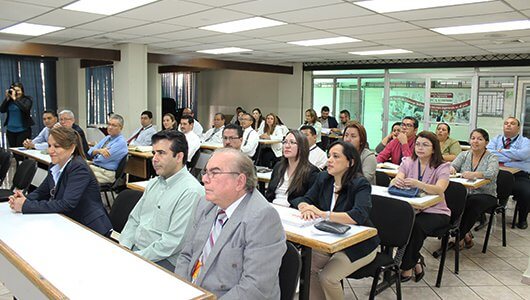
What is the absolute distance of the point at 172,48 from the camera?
28.5 ft

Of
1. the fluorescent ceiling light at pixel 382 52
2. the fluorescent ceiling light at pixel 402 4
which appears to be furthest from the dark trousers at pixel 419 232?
the fluorescent ceiling light at pixel 382 52

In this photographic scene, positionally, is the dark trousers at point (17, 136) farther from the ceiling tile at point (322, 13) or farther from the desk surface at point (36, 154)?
the ceiling tile at point (322, 13)

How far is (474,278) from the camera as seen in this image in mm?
3846

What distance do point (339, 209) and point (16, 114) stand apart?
7.57 metres

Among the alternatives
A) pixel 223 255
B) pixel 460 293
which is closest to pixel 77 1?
pixel 223 255

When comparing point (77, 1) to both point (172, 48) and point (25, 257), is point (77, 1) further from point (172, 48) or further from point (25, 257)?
point (172, 48)

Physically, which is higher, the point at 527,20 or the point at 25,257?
the point at 527,20

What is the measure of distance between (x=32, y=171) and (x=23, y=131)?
15.4 ft

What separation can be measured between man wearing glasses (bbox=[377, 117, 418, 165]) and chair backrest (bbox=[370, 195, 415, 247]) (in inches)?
102

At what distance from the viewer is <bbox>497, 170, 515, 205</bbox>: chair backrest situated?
4.80 metres

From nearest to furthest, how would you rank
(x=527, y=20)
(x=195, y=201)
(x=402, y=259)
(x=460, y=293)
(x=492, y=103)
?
1. (x=195, y=201)
2. (x=402, y=259)
3. (x=460, y=293)
4. (x=527, y=20)
5. (x=492, y=103)

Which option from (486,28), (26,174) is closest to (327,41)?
(486,28)

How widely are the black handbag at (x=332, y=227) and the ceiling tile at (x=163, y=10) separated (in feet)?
9.35

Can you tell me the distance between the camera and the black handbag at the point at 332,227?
8.13 ft
